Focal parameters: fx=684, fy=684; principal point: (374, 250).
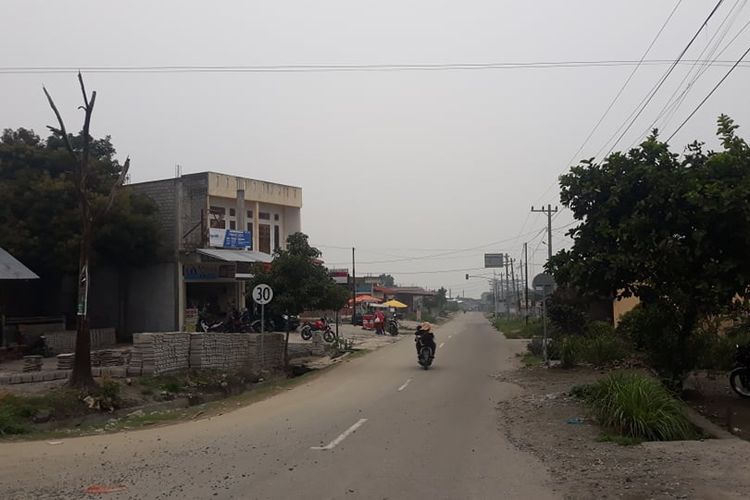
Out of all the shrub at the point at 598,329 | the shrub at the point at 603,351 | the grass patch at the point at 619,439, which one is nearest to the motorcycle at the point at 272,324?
the shrub at the point at 598,329

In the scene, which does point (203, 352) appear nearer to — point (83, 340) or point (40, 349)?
point (83, 340)

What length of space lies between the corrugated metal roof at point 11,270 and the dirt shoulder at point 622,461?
52.2 ft

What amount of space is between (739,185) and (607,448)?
192 inches

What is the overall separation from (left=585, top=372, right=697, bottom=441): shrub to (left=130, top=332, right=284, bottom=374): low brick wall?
38.5 ft

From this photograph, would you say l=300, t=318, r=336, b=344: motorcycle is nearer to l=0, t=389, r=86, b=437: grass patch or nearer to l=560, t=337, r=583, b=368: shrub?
l=560, t=337, r=583, b=368: shrub

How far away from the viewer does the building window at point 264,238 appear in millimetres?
38388

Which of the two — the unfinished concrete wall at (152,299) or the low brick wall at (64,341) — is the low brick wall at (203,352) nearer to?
the low brick wall at (64,341)

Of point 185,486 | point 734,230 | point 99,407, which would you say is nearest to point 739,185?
point 734,230

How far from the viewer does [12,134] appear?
2627 centimetres

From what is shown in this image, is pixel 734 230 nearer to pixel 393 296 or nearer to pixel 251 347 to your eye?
pixel 251 347

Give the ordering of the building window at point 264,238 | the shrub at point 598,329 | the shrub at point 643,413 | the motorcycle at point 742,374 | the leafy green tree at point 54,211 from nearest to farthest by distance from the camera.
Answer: the shrub at point 643,413
the motorcycle at point 742,374
the shrub at point 598,329
the leafy green tree at point 54,211
the building window at point 264,238

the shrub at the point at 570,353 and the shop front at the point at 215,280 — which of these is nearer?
the shrub at the point at 570,353

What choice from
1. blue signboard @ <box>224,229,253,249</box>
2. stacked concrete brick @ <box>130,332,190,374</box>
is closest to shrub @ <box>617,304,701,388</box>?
stacked concrete brick @ <box>130,332,190,374</box>

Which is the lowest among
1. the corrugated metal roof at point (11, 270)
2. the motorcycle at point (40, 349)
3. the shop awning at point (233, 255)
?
the motorcycle at point (40, 349)
